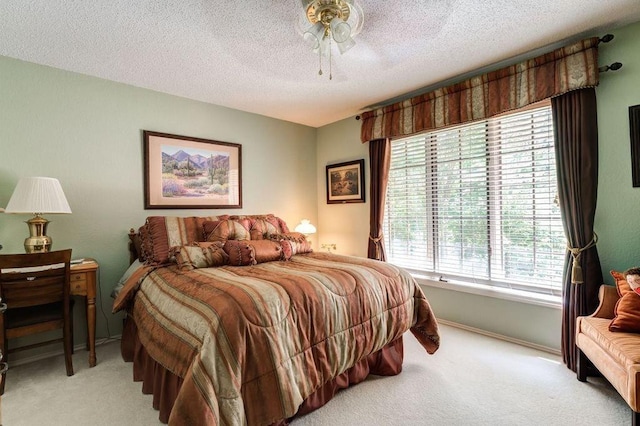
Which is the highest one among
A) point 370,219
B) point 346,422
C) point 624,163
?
point 624,163

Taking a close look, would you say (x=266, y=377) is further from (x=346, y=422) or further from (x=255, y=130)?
(x=255, y=130)

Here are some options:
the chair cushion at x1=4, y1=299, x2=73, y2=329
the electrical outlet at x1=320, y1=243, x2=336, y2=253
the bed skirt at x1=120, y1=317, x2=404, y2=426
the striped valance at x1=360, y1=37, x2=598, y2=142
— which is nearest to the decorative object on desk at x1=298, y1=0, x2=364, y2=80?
A: the striped valance at x1=360, y1=37, x2=598, y2=142

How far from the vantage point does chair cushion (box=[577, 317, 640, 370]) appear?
5.08 ft

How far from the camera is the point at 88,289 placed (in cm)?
244

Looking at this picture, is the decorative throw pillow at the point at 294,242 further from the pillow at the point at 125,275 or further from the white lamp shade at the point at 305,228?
the pillow at the point at 125,275

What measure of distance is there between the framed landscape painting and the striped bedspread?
1.14 metres

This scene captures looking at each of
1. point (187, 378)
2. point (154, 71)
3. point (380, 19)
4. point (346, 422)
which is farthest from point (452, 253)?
point (154, 71)

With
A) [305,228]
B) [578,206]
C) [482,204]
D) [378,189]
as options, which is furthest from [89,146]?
[578,206]

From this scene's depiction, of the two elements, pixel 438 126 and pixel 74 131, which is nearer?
pixel 74 131

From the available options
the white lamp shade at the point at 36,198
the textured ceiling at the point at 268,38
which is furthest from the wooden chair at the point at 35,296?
the textured ceiling at the point at 268,38

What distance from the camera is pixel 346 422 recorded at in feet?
5.69

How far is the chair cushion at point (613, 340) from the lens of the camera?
1.55 metres

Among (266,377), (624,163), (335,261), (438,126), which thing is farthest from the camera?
(438,126)

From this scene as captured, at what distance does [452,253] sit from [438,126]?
4.42 ft
